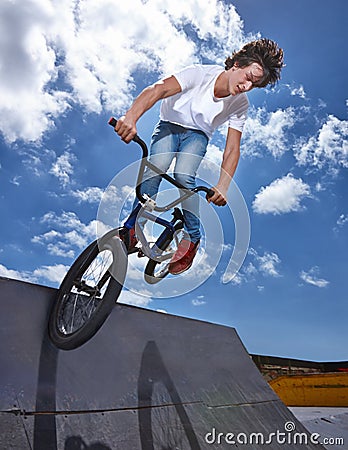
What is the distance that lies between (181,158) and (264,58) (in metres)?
1.27

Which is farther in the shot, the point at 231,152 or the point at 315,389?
the point at 315,389

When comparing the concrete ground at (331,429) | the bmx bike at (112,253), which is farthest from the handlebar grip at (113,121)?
the concrete ground at (331,429)

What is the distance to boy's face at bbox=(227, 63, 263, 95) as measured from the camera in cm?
356

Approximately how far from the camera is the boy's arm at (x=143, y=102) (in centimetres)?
280

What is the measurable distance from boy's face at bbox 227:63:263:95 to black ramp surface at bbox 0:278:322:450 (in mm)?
2287

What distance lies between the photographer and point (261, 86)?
3.64 meters

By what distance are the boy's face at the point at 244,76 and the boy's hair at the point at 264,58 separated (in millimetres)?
40

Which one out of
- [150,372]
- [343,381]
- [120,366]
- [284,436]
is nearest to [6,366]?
[120,366]

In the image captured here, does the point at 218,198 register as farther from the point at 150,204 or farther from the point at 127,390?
the point at 127,390

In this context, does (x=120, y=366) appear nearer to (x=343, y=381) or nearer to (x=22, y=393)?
(x=22, y=393)

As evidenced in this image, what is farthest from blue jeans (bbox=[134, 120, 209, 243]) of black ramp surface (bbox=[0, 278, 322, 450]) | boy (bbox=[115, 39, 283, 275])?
black ramp surface (bbox=[0, 278, 322, 450])

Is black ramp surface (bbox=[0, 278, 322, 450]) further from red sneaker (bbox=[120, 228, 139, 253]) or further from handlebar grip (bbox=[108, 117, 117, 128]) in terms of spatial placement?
handlebar grip (bbox=[108, 117, 117, 128])

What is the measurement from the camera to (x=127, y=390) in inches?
112

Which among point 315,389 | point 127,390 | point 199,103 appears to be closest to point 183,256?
point 127,390
